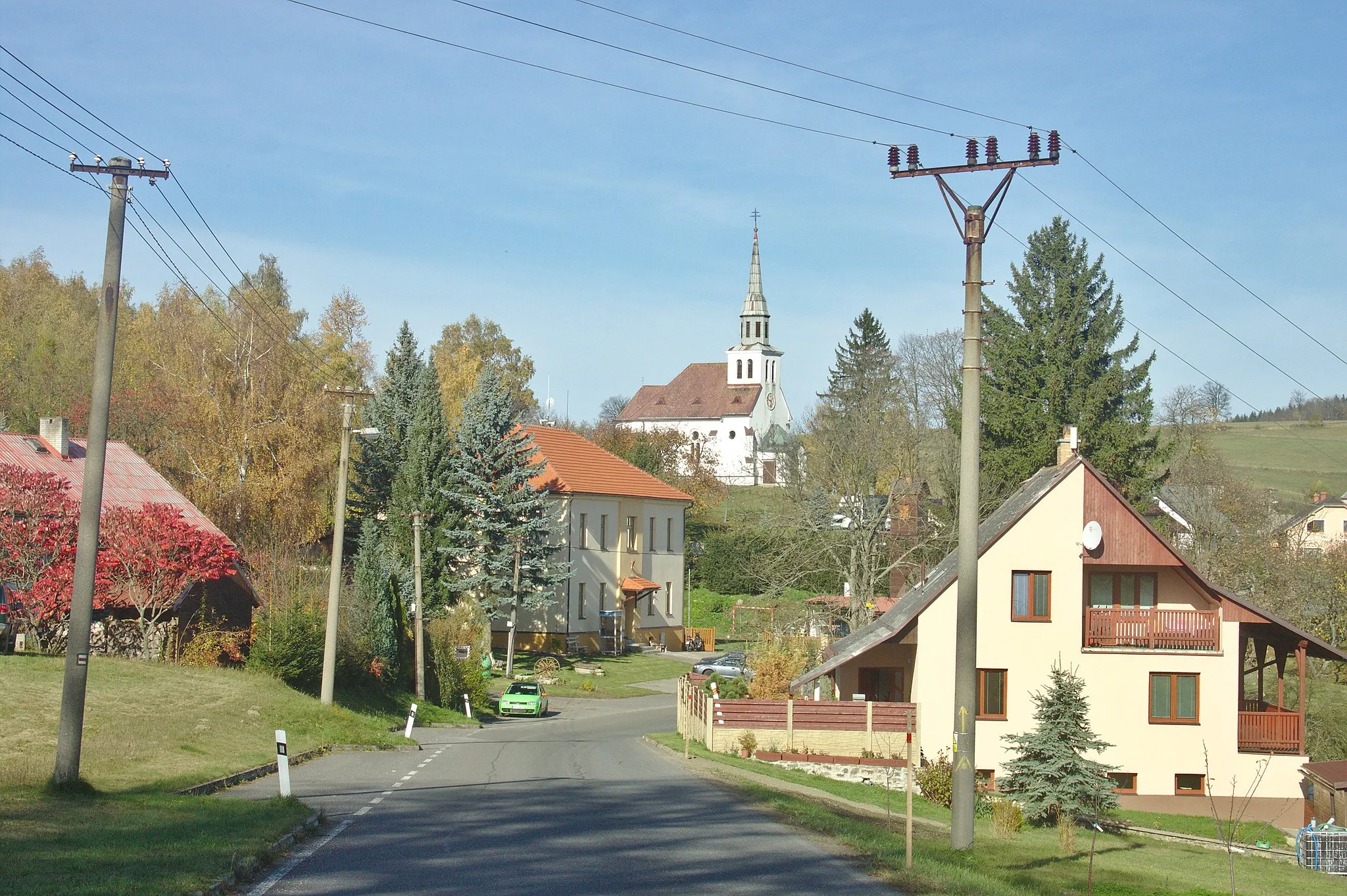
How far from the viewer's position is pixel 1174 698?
3108 centimetres

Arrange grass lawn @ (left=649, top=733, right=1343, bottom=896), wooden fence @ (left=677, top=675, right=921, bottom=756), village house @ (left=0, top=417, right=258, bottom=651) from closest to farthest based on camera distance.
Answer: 1. grass lawn @ (left=649, top=733, right=1343, bottom=896)
2. wooden fence @ (left=677, top=675, right=921, bottom=756)
3. village house @ (left=0, top=417, right=258, bottom=651)

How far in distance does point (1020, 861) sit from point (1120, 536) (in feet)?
54.2

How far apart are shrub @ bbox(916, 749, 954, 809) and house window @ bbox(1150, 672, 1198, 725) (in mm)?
7621

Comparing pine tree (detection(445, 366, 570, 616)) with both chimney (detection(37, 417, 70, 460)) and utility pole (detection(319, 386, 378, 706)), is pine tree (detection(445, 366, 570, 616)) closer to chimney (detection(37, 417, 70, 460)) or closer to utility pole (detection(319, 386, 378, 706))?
chimney (detection(37, 417, 70, 460))

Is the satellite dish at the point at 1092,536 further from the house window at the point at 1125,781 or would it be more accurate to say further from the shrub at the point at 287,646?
the shrub at the point at 287,646

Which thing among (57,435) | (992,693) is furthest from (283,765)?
(57,435)

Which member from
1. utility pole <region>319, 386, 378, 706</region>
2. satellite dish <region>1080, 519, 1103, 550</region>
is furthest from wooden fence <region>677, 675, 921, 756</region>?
utility pole <region>319, 386, 378, 706</region>

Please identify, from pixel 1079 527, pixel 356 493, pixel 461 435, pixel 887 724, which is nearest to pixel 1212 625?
pixel 1079 527

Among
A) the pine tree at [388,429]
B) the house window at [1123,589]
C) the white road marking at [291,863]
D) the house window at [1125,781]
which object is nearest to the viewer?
the white road marking at [291,863]

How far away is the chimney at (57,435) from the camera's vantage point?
36125 millimetres

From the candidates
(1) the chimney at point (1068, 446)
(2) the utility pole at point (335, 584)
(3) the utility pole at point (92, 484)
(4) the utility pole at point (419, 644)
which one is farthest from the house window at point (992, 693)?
(3) the utility pole at point (92, 484)

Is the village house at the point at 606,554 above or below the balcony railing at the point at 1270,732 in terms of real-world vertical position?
above

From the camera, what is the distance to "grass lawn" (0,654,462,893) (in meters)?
9.90

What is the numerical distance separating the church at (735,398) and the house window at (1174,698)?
336ft
